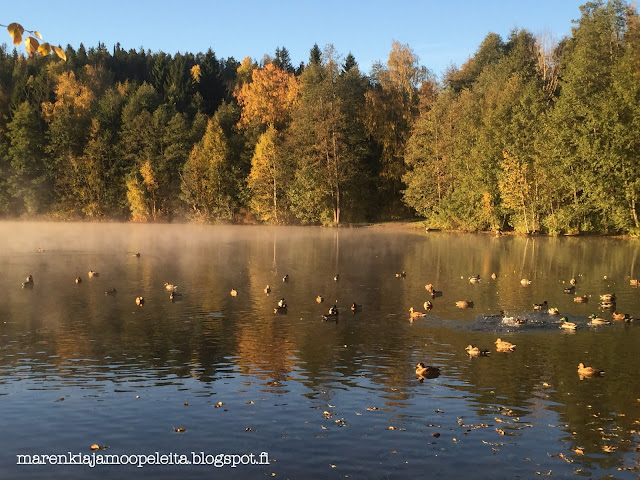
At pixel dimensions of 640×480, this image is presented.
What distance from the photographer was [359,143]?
117188 mm

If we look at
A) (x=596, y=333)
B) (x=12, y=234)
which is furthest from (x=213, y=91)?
(x=596, y=333)

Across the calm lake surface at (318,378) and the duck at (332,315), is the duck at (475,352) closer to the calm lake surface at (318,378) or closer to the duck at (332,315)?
the calm lake surface at (318,378)

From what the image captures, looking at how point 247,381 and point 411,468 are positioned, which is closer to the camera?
point 411,468

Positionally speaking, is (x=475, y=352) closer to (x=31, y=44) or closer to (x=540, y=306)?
(x=540, y=306)

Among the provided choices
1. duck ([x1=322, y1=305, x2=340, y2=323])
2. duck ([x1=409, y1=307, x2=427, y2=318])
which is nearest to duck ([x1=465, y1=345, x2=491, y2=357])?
duck ([x1=409, y1=307, x2=427, y2=318])

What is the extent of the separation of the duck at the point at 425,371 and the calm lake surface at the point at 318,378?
0.41 meters

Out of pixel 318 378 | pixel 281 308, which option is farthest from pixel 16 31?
pixel 281 308

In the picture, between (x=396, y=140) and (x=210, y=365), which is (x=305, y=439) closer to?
(x=210, y=365)

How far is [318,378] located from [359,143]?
97.8m

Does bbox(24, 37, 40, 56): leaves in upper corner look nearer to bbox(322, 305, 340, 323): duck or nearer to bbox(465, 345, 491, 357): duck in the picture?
bbox(465, 345, 491, 357): duck

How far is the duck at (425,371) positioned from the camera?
22391mm

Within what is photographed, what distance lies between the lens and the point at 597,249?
6825cm

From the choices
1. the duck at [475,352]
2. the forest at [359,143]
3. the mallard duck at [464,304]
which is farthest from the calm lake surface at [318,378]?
the forest at [359,143]

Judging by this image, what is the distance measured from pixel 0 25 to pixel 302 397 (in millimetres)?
16138
